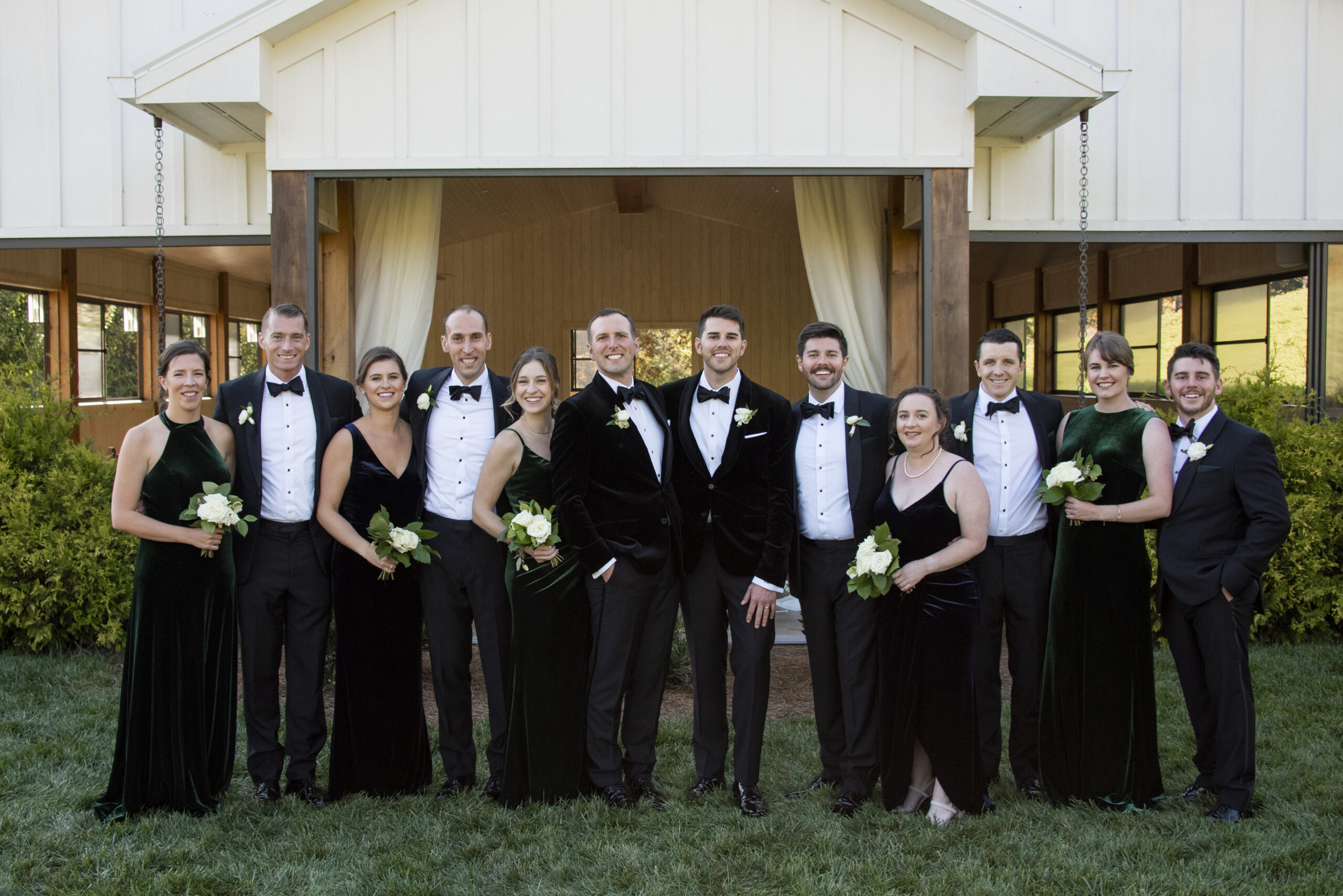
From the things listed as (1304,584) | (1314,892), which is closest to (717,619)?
(1314,892)

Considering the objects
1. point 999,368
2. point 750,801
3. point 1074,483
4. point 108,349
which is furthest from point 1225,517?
point 108,349

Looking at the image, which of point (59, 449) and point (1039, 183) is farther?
point (1039, 183)

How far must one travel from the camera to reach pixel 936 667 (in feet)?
11.8

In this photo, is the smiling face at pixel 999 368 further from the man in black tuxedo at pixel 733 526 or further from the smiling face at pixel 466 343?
the smiling face at pixel 466 343

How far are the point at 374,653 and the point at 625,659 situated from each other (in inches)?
40.3

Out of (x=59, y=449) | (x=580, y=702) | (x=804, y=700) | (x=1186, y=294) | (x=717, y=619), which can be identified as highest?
(x=1186, y=294)

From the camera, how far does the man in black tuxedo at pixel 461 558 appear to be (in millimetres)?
3869

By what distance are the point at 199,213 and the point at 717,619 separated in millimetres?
5321

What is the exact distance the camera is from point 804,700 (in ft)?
18.6

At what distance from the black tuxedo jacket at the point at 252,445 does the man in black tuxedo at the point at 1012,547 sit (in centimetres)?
256

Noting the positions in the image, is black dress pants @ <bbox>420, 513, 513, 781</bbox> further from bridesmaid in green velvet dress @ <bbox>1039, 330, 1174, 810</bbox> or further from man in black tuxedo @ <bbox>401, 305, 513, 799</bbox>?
bridesmaid in green velvet dress @ <bbox>1039, 330, 1174, 810</bbox>

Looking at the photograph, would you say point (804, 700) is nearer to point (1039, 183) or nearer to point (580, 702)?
point (580, 702)

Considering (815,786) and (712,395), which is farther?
(815,786)

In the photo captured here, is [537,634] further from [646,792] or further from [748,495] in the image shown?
[748,495]
